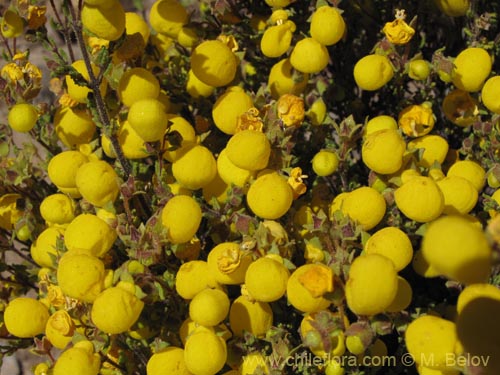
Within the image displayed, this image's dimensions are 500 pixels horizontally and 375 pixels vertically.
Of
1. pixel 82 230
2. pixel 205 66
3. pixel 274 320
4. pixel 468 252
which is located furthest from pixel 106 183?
pixel 468 252

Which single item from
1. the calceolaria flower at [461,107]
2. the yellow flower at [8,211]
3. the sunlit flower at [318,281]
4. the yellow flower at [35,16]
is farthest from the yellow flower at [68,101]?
the calceolaria flower at [461,107]

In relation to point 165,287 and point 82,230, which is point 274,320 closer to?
point 165,287

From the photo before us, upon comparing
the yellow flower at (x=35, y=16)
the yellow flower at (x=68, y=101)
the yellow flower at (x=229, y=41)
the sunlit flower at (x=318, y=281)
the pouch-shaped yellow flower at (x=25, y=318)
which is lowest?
the pouch-shaped yellow flower at (x=25, y=318)

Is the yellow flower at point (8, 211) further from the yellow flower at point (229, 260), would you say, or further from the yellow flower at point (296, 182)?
the yellow flower at point (296, 182)

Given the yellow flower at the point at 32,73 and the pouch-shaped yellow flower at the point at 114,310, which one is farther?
the yellow flower at the point at 32,73

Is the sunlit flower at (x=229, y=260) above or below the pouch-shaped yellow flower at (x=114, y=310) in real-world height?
above

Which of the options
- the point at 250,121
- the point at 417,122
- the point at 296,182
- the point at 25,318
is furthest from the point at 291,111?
the point at 25,318
